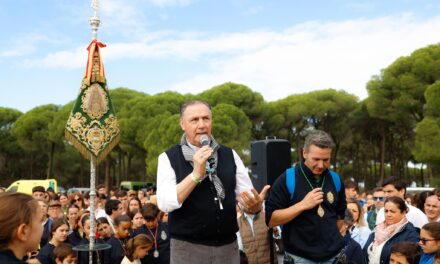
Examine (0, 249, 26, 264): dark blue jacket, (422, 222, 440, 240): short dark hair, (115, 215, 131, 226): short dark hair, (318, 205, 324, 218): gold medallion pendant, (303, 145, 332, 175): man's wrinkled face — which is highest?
(303, 145, 332, 175): man's wrinkled face

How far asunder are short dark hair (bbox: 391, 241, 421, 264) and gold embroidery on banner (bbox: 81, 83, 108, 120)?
3.78m

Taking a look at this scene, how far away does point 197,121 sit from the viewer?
10.0 feet

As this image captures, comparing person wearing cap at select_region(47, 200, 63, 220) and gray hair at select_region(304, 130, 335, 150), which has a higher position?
gray hair at select_region(304, 130, 335, 150)

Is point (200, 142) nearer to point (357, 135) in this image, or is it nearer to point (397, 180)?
point (397, 180)

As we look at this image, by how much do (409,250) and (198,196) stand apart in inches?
114

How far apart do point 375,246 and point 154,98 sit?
124ft

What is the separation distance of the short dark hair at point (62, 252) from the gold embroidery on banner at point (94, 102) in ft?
5.27

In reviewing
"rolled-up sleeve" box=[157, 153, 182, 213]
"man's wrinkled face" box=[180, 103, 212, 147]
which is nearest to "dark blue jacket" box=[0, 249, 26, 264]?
"rolled-up sleeve" box=[157, 153, 182, 213]

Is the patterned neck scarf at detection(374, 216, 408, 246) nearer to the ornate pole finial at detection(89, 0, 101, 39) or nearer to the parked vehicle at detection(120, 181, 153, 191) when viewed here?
the ornate pole finial at detection(89, 0, 101, 39)

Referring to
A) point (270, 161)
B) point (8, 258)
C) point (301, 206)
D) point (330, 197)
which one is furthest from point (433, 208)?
point (8, 258)

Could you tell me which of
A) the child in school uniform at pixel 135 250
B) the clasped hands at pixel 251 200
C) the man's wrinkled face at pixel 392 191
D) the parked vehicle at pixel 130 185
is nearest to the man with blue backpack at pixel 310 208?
the clasped hands at pixel 251 200

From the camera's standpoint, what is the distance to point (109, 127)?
20.5 ft

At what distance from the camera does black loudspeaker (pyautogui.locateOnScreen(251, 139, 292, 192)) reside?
656 cm

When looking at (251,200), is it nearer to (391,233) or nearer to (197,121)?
(197,121)
